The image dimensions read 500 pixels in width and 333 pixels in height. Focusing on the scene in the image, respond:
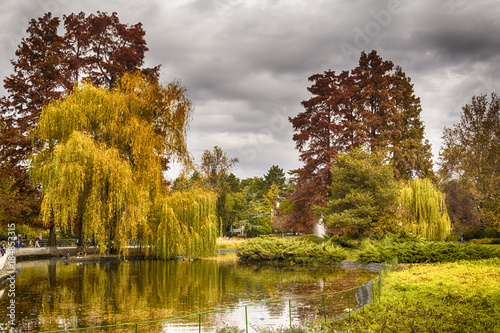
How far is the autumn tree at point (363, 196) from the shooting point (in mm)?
29703

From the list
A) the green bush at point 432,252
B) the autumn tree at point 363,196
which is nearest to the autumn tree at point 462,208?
the autumn tree at point 363,196

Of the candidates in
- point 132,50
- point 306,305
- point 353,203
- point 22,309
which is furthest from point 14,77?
point 306,305

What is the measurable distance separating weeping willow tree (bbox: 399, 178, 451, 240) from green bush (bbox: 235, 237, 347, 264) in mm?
9227

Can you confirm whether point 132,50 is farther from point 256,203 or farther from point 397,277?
point 256,203

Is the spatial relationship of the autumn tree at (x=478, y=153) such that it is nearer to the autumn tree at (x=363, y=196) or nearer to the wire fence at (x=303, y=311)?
the autumn tree at (x=363, y=196)

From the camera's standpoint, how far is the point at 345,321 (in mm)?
9820

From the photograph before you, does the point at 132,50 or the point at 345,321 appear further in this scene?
the point at 132,50

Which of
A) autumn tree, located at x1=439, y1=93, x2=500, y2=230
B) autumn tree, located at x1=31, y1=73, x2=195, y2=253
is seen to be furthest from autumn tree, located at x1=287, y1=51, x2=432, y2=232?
autumn tree, located at x1=31, y1=73, x2=195, y2=253

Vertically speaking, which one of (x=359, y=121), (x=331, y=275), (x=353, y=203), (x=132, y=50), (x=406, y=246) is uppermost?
(x=132, y=50)

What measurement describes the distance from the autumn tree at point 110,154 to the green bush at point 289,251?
5.11 m

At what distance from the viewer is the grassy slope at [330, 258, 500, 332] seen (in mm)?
9023

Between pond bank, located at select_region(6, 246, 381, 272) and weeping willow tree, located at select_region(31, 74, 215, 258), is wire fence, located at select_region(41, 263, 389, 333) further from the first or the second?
weeping willow tree, located at select_region(31, 74, 215, 258)

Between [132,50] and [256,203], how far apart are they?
38.1 meters

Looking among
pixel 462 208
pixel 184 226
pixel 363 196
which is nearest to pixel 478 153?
pixel 462 208
